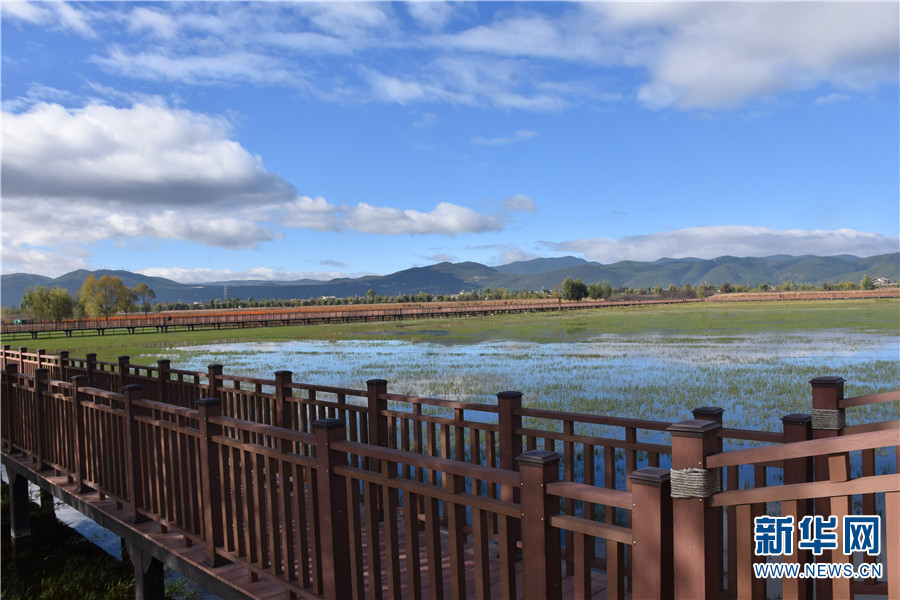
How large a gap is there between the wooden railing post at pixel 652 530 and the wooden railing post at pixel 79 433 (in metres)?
5.89

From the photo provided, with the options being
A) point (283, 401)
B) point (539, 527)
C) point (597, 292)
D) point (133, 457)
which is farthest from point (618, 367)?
point (597, 292)

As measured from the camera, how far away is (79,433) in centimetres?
637

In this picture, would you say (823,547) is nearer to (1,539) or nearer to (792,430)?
(792,430)

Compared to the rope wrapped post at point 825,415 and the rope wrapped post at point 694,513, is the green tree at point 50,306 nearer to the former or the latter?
the rope wrapped post at point 825,415

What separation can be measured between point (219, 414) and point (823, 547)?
144 inches

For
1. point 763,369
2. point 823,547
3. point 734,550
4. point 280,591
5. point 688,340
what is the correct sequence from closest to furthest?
1. point 823,547
2. point 734,550
3. point 280,591
4. point 763,369
5. point 688,340

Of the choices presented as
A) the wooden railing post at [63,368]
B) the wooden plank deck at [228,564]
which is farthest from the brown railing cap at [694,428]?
→ the wooden railing post at [63,368]

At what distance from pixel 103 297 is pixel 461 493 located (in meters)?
112

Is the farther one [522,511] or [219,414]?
[219,414]

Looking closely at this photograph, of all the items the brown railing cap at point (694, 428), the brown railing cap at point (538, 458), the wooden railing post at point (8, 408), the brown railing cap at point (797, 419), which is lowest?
the wooden railing post at point (8, 408)

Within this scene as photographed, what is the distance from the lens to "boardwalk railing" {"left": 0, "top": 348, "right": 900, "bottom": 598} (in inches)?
85.4

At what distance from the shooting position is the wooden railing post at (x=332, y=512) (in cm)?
333

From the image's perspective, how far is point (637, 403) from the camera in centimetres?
1511

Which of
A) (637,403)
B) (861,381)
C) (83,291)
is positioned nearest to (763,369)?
(861,381)
